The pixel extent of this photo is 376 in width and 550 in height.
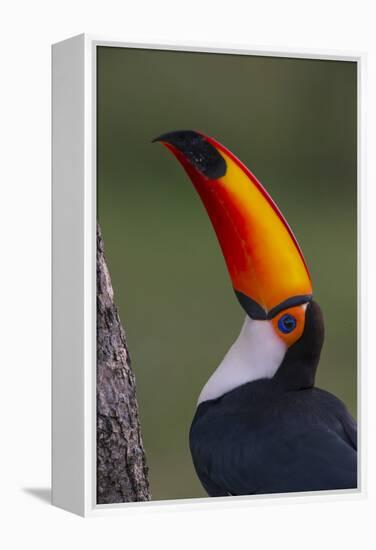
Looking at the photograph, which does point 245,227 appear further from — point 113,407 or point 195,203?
point 113,407

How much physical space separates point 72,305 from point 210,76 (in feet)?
3.87

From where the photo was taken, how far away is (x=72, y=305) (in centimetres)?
544

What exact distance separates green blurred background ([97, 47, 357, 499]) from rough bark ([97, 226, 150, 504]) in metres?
0.05

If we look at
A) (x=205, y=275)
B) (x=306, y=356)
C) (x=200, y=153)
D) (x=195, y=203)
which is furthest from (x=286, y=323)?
(x=200, y=153)

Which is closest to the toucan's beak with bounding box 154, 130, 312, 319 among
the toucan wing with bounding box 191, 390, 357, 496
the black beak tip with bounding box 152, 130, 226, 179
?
the black beak tip with bounding box 152, 130, 226, 179

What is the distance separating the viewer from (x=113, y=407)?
540 centimetres

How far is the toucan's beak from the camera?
5.57 m

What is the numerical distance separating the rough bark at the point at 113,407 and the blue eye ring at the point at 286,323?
729 mm

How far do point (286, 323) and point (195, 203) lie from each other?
0.68m

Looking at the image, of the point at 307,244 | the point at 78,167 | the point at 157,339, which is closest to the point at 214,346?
the point at 157,339

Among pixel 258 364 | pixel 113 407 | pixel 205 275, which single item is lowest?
pixel 113 407

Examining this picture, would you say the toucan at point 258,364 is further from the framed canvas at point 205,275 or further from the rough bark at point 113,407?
the rough bark at point 113,407

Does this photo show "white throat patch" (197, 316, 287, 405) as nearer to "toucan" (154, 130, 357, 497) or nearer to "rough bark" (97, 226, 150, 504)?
"toucan" (154, 130, 357, 497)

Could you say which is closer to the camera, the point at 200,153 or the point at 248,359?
the point at 200,153
